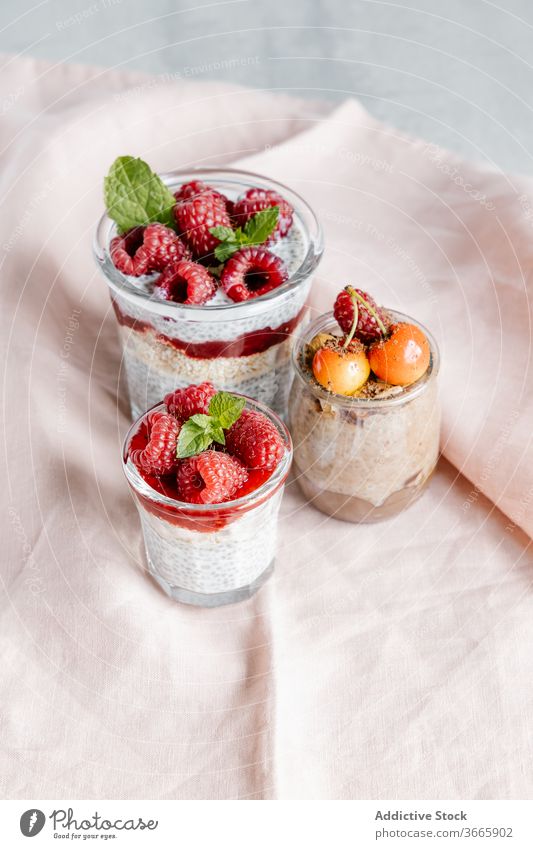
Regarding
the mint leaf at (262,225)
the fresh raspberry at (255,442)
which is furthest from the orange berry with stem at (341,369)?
the mint leaf at (262,225)

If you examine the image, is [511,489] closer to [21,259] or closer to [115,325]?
[115,325]

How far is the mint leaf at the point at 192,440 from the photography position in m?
1.10

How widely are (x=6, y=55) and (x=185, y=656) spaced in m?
1.30

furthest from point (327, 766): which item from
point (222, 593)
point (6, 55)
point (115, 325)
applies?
point (6, 55)

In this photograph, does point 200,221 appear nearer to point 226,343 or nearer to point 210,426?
point 226,343

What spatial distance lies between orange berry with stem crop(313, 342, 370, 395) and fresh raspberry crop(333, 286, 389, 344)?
34 mm

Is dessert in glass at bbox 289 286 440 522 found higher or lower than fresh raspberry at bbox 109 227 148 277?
lower

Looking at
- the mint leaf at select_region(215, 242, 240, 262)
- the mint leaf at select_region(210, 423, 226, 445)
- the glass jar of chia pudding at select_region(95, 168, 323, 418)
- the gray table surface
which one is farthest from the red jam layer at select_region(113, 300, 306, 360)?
the gray table surface

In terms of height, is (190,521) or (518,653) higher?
(190,521)

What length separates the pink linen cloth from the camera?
3.55 ft

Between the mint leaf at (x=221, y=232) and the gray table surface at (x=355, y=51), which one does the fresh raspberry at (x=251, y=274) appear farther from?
the gray table surface at (x=355, y=51)

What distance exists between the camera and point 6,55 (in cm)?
185

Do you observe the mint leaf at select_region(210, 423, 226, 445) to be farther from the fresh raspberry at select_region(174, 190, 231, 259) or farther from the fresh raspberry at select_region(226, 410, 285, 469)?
the fresh raspberry at select_region(174, 190, 231, 259)

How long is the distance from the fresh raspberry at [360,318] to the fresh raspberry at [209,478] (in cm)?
28
